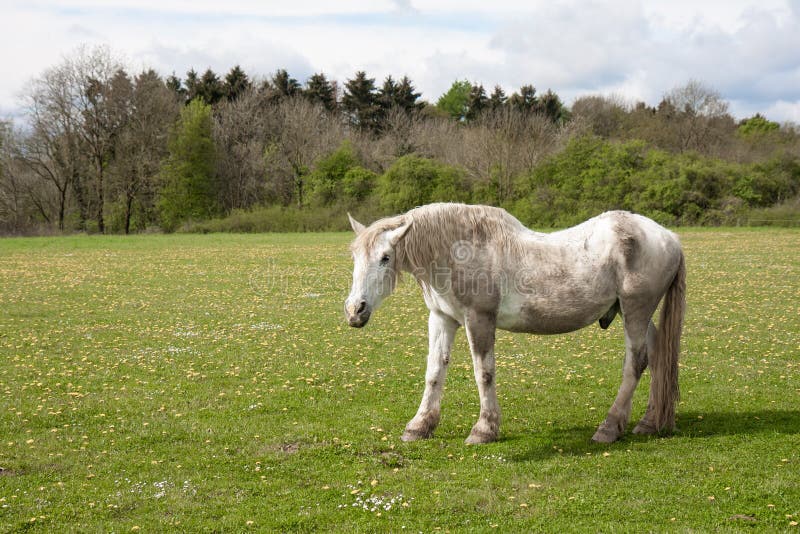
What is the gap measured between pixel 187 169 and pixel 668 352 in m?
58.4

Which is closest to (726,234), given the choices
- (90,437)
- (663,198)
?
(663,198)

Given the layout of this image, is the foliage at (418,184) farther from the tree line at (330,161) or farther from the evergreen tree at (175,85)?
the evergreen tree at (175,85)

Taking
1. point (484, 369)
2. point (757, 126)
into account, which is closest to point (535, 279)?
point (484, 369)

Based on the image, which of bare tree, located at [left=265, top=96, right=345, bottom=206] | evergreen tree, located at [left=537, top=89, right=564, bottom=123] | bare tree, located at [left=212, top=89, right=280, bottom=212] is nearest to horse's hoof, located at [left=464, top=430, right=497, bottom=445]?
bare tree, located at [left=265, top=96, right=345, bottom=206]

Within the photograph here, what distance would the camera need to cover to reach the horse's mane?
6.34 m

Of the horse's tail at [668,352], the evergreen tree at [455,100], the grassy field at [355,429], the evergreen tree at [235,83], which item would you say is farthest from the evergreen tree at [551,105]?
the horse's tail at [668,352]

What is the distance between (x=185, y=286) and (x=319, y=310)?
6485mm

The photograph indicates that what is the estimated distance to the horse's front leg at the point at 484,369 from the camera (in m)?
6.57

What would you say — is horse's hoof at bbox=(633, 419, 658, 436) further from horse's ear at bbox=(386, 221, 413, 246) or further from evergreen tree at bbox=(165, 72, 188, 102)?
evergreen tree at bbox=(165, 72, 188, 102)

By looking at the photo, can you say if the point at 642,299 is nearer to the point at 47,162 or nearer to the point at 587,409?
the point at 587,409

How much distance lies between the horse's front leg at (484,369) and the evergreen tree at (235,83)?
7229 centimetres

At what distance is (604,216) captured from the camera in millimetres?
6871

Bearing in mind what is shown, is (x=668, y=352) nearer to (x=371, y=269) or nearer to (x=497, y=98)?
(x=371, y=269)

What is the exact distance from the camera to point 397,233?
6.17 metres
